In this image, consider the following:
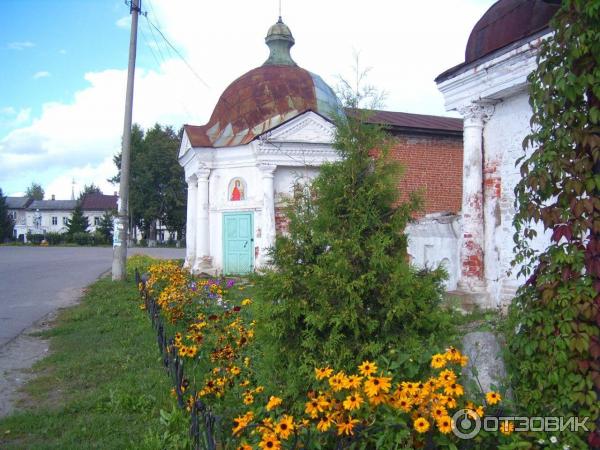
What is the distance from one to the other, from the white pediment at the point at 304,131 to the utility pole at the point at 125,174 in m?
4.15

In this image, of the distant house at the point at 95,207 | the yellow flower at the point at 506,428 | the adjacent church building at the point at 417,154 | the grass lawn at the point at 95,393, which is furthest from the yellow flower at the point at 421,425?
the distant house at the point at 95,207

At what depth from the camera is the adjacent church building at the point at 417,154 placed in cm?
880

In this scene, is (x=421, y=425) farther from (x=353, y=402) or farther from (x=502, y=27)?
(x=502, y=27)

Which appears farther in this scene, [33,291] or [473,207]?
[33,291]

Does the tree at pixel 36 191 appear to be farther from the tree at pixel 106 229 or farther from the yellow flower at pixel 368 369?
the yellow flower at pixel 368 369

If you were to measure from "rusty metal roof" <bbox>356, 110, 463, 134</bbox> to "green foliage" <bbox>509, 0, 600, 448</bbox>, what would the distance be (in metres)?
12.2

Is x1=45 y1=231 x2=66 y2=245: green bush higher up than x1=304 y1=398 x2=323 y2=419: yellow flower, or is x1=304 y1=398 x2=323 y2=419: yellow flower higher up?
x1=45 y1=231 x2=66 y2=245: green bush

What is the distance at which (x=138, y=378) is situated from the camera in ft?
18.6

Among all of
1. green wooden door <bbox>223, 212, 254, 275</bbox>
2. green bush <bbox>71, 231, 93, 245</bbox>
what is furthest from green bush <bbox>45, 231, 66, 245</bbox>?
green wooden door <bbox>223, 212, 254, 275</bbox>

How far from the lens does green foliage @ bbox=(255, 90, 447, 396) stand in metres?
3.45

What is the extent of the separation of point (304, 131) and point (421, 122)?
487cm

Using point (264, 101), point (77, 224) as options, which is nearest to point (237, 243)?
point (264, 101)

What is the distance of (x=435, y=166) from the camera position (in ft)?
54.1

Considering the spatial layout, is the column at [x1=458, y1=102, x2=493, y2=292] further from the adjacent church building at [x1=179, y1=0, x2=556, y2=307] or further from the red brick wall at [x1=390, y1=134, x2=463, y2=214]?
the red brick wall at [x1=390, y1=134, x2=463, y2=214]
